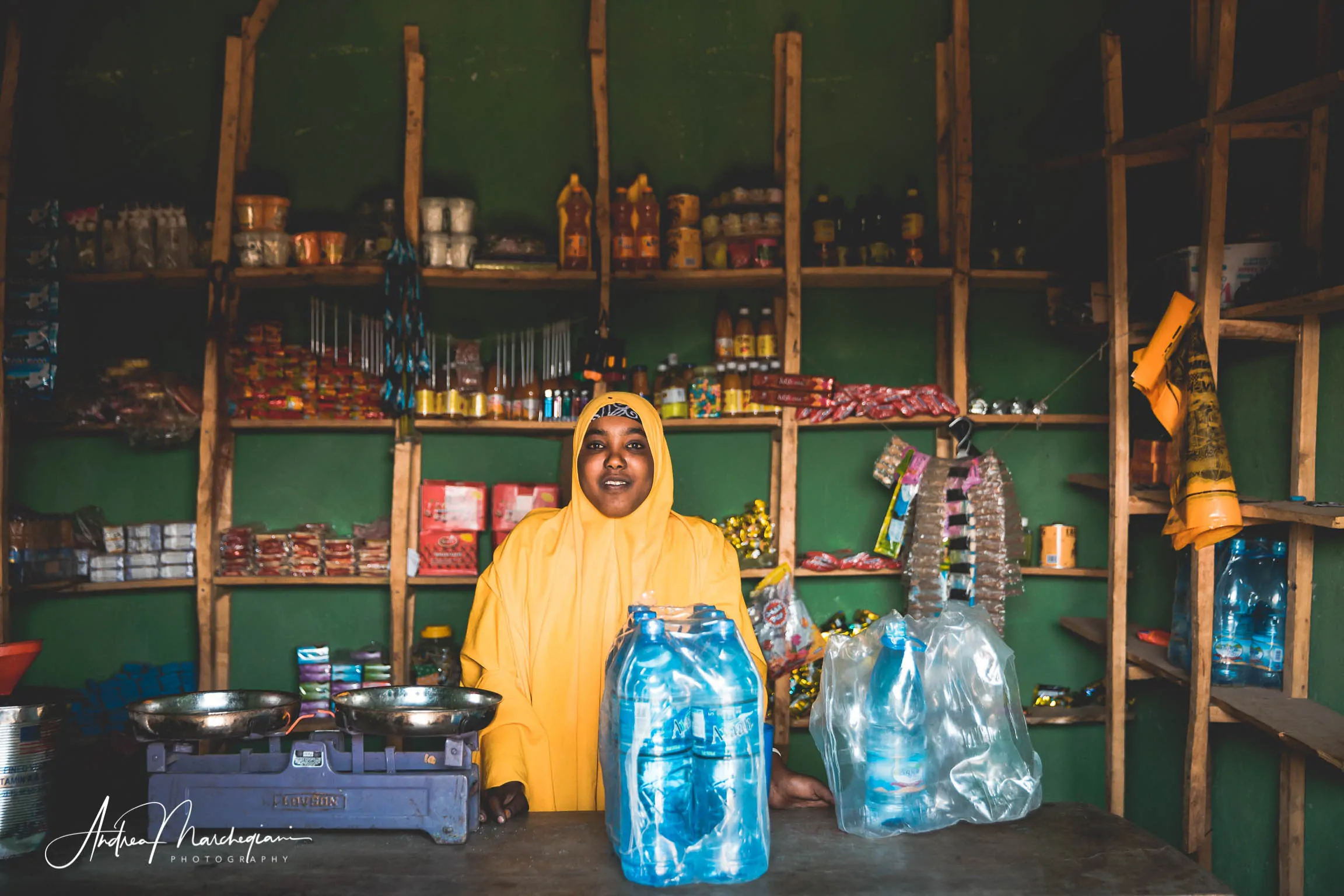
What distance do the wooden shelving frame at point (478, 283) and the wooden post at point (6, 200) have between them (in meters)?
0.37

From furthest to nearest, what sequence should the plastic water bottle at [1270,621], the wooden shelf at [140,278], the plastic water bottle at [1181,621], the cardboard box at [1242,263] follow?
the wooden shelf at [140,278]
the plastic water bottle at [1181,621]
the cardboard box at [1242,263]
the plastic water bottle at [1270,621]

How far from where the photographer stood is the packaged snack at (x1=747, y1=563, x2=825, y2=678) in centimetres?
375

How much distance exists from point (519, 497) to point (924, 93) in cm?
261

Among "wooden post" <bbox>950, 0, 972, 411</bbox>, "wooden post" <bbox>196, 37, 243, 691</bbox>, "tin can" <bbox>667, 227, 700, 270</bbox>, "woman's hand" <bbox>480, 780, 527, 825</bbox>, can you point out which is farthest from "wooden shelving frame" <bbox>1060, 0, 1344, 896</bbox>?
"wooden post" <bbox>196, 37, 243, 691</bbox>

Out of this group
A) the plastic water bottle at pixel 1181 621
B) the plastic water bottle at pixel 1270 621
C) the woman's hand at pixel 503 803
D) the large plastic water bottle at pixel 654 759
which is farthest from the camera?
the plastic water bottle at pixel 1181 621

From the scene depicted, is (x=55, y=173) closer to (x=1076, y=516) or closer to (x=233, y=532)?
(x=233, y=532)

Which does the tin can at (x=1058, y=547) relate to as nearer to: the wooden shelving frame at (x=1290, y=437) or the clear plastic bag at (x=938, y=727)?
the wooden shelving frame at (x=1290, y=437)

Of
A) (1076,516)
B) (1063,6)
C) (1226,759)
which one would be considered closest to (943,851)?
(1226,759)

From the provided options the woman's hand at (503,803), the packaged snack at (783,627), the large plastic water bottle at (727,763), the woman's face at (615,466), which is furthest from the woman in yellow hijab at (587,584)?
the packaged snack at (783,627)

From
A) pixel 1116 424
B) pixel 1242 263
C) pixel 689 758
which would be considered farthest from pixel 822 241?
pixel 689 758

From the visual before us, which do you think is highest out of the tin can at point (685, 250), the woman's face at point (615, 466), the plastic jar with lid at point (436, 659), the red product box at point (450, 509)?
the tin can at point (685, 250)

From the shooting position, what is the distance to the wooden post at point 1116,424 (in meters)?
3.23

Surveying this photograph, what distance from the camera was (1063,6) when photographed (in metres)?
4.27

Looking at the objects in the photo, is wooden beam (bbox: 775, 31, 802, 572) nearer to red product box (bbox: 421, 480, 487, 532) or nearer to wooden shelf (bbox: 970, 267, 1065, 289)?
wooden shelf (bbox: 970, 267, 1065, 289)
